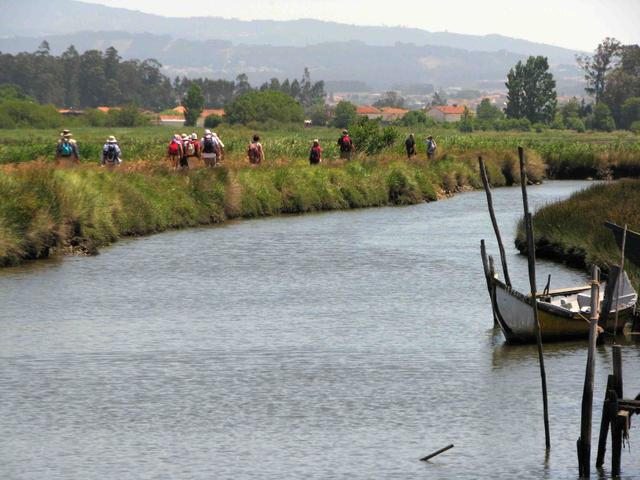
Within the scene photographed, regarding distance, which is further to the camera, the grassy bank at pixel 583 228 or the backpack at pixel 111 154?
the backpack at pixel 111 154

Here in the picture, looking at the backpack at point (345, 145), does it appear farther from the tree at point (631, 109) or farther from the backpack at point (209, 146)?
the tree at point (631, 109)

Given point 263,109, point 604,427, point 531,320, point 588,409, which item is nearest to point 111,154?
point 531,320

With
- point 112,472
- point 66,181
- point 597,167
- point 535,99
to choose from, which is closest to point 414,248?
point 66,181

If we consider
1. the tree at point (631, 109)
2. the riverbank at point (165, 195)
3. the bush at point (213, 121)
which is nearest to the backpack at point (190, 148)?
the riverbank at point (165, 195)

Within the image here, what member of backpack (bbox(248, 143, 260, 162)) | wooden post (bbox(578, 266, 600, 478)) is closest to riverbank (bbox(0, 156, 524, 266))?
backpack (bbox(248, 143, 260, 162))

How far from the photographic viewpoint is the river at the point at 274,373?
1596cm

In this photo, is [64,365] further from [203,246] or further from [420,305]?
[203,246]

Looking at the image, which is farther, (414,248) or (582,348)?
(414,248)

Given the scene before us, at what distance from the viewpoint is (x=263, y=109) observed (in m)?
160

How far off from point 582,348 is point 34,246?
16569mm

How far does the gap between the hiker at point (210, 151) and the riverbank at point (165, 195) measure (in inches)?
71.9

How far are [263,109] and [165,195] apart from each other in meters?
117

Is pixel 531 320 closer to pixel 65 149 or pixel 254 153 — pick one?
pixel 65 149

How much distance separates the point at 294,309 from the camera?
89.4ft
